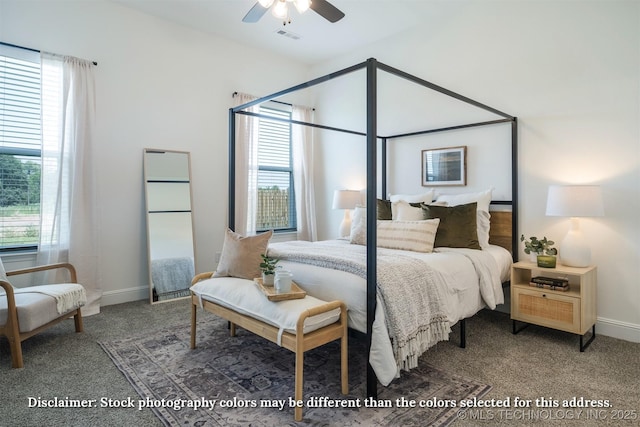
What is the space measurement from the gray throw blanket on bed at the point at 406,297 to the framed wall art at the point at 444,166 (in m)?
1.68

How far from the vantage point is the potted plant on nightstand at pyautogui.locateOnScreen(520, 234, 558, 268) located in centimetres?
284

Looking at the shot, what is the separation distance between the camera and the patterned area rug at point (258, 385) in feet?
6.00

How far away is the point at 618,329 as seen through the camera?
289cm

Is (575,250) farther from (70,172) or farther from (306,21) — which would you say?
(70,172)

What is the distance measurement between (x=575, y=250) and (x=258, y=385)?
8.44 ft

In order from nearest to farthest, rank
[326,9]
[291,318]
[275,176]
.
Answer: [291,318] → [326,9] → [275,176]

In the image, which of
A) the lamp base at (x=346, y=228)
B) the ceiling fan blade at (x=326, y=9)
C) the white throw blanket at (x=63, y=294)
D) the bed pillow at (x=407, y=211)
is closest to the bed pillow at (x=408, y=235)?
the bed pillow at (x=407, y=211)

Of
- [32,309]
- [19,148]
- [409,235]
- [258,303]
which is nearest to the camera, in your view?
[258,303]

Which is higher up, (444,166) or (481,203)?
(444,166)

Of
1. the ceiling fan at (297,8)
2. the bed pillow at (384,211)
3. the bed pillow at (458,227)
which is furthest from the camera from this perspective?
the bed pillow at (384,211)

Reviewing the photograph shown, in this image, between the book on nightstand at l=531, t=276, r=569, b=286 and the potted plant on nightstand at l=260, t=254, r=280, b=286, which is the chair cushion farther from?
the book on nightstand at l=531, t=276, r=569, b=286

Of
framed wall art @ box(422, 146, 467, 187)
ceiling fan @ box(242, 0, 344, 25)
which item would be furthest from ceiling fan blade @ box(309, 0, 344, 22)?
framed wall art @ box(422, 146, 467, 187)

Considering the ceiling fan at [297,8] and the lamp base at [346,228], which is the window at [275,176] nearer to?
the lamp base at [346,228]

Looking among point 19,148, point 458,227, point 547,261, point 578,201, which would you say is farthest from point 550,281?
point 19,148
